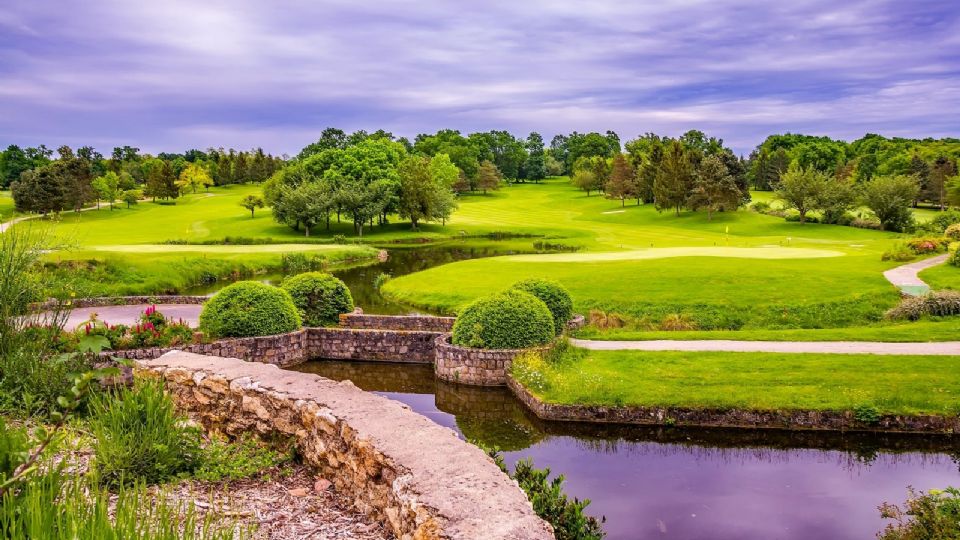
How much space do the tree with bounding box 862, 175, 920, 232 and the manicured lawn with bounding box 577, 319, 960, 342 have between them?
145ft

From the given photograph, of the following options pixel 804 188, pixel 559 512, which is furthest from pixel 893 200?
pixel 559 512

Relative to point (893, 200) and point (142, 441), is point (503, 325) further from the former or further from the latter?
point (893, 200)

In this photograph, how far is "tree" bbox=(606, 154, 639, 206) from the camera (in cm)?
8988

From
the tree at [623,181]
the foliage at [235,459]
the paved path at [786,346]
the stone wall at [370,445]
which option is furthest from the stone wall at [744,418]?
the tree at [623,181]

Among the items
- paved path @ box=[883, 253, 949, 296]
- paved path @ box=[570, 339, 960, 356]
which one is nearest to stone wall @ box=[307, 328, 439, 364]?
paved path @ box=[570, 339, 960, 356]

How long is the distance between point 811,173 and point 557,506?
2532 inches

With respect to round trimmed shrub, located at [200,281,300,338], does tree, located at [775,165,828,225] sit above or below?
above

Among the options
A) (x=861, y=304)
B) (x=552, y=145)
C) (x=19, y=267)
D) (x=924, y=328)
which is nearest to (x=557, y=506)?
(x=19, y=267)

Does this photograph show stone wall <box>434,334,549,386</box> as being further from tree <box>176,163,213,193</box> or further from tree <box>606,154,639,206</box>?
tree <box>176,163,213,193</box>

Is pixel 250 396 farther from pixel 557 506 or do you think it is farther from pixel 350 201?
pixel 350 201

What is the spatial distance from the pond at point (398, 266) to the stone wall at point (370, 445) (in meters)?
18.8

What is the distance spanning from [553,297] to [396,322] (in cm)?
568

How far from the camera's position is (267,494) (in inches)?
295

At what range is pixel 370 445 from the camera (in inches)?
290
